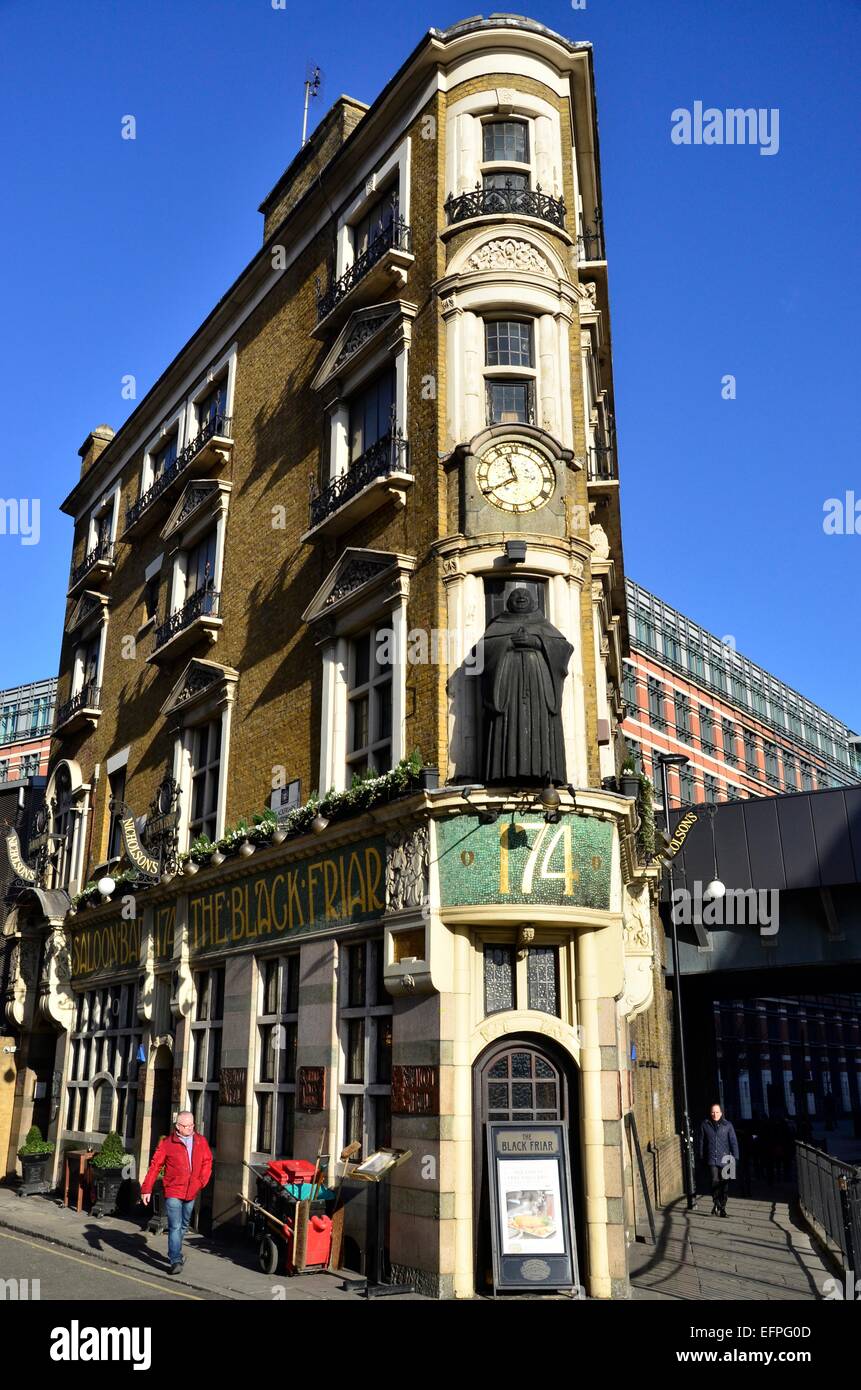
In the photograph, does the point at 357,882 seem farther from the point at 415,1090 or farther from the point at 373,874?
the point at 415,1090

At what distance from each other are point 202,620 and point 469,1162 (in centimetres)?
1340

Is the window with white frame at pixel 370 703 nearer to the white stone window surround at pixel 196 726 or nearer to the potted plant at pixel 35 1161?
the white stone window surround at pixel 196 726

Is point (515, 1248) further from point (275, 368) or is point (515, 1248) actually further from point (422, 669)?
point (275, 368)

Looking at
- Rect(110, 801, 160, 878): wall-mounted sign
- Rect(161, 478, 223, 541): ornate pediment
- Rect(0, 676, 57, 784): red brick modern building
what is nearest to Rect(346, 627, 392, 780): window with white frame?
Rect(110, 801, 160, 878): wall-mounted sign

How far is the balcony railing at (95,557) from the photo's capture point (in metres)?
31.8

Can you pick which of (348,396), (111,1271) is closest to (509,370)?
(348,396)

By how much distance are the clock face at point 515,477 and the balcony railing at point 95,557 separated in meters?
17.8

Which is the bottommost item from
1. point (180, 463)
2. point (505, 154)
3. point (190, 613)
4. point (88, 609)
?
point (190, 613)

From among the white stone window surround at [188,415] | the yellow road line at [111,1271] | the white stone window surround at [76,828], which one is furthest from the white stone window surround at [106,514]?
the yellow road line at [111,1271]

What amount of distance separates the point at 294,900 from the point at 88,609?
56.7ft

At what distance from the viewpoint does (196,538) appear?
26062 mm

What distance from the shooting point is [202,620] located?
77.1 feet

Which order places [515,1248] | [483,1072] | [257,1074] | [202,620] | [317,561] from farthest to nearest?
[202,620] → [317,561] → [257,1074] → [483,1072] → [515,1248]
